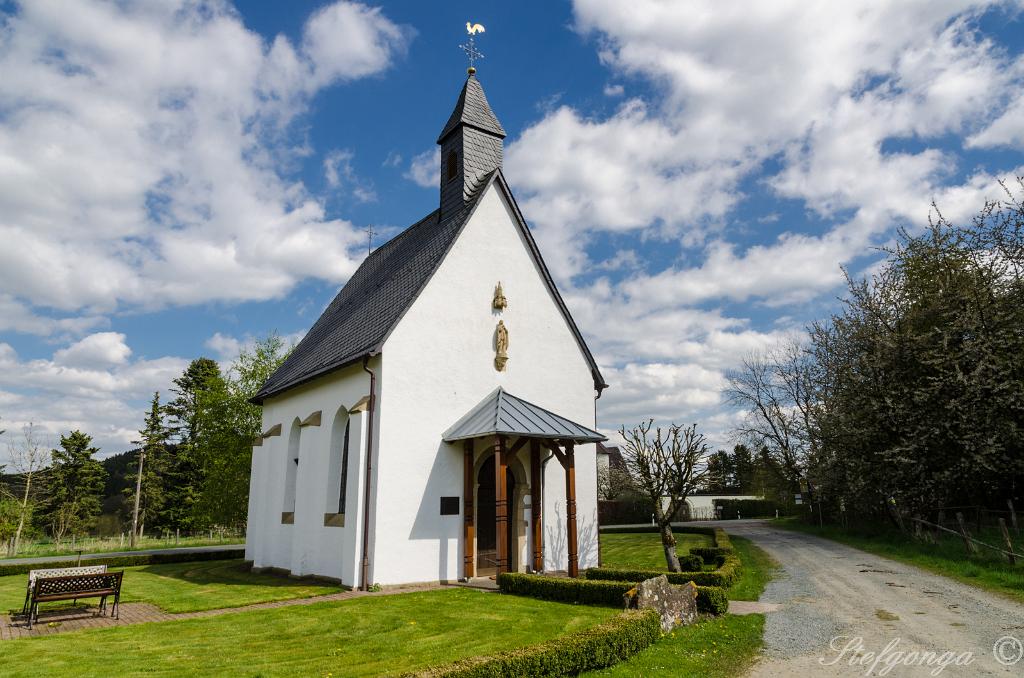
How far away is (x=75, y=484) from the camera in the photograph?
49.7m

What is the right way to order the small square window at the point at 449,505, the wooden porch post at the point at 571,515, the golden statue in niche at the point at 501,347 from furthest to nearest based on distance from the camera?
the golden statue in niche at the point at 501,347 → the wooden porch post at the point at 571,515 → the small square window at the point at 449,505

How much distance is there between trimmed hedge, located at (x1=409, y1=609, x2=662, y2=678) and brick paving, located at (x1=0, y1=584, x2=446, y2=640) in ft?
23.8

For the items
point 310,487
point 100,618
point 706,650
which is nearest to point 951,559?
point 706,650

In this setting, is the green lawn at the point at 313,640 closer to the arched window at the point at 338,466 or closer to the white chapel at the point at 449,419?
the white chapel at the point at 449,419

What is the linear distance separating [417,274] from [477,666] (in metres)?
13.4

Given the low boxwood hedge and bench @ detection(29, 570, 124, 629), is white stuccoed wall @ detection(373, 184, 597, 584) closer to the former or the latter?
the low boxwood hedge

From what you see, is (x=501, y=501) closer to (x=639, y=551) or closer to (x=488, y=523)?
(x=488, y=523)

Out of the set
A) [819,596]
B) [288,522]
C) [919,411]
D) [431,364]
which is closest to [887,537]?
[919,411]

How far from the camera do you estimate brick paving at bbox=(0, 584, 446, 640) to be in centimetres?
1135

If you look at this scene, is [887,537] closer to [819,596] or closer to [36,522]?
[819,596]

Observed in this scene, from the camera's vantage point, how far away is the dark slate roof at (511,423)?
15.9 metres

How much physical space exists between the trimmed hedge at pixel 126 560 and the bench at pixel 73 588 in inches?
456

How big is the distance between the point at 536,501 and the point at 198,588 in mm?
9585
